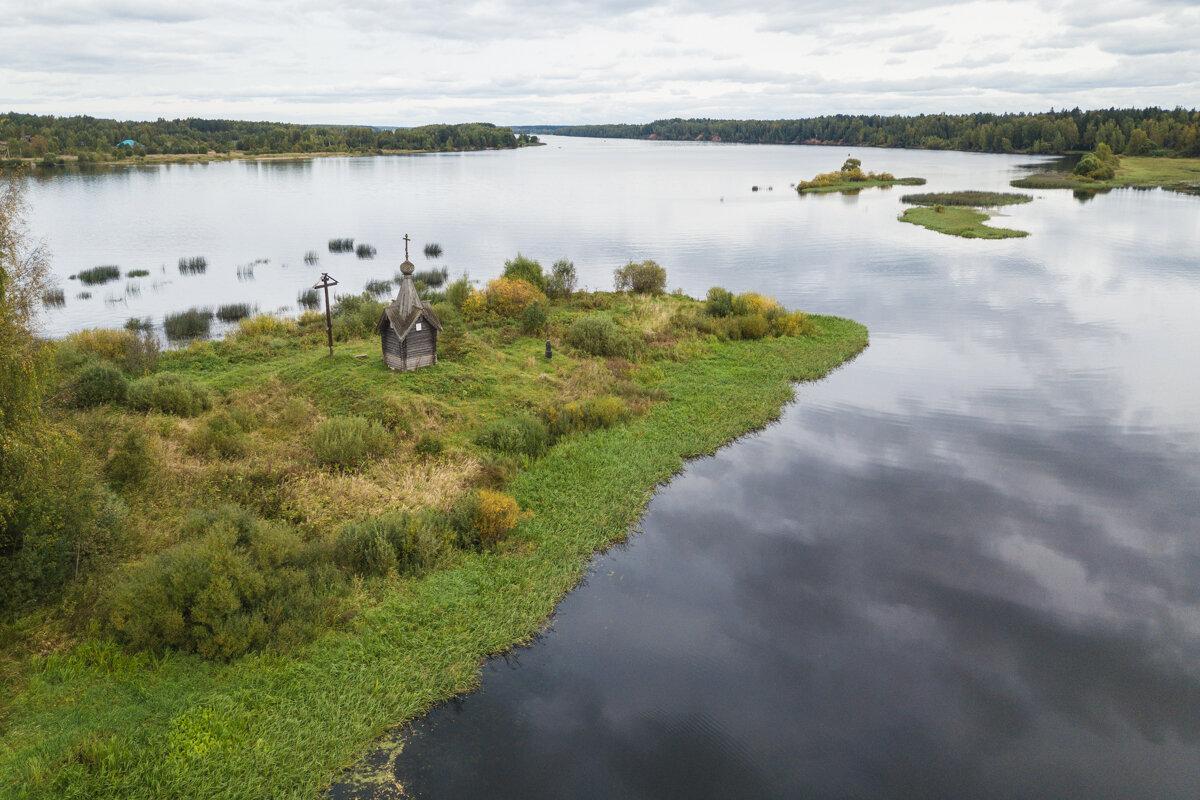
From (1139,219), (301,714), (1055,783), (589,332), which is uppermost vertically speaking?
(1139,219)

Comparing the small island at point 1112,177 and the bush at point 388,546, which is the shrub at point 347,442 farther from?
the small island at point 1112,177

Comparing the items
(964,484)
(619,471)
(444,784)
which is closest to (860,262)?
(964,484)

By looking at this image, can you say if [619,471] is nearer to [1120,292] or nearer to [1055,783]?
[1055,783]

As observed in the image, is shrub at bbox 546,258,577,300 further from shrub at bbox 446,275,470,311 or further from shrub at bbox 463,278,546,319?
shrub at bbox 446,275,470,311

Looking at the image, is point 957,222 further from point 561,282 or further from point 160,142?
point 160,142

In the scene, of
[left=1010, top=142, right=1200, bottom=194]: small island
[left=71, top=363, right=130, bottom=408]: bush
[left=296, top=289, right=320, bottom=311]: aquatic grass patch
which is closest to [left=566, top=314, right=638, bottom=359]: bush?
[left=71, top=363, right=130, bottom=408]: bush

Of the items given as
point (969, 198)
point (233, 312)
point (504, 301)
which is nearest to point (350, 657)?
point (504, 301)

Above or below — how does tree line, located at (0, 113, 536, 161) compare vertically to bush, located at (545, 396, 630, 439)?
above
